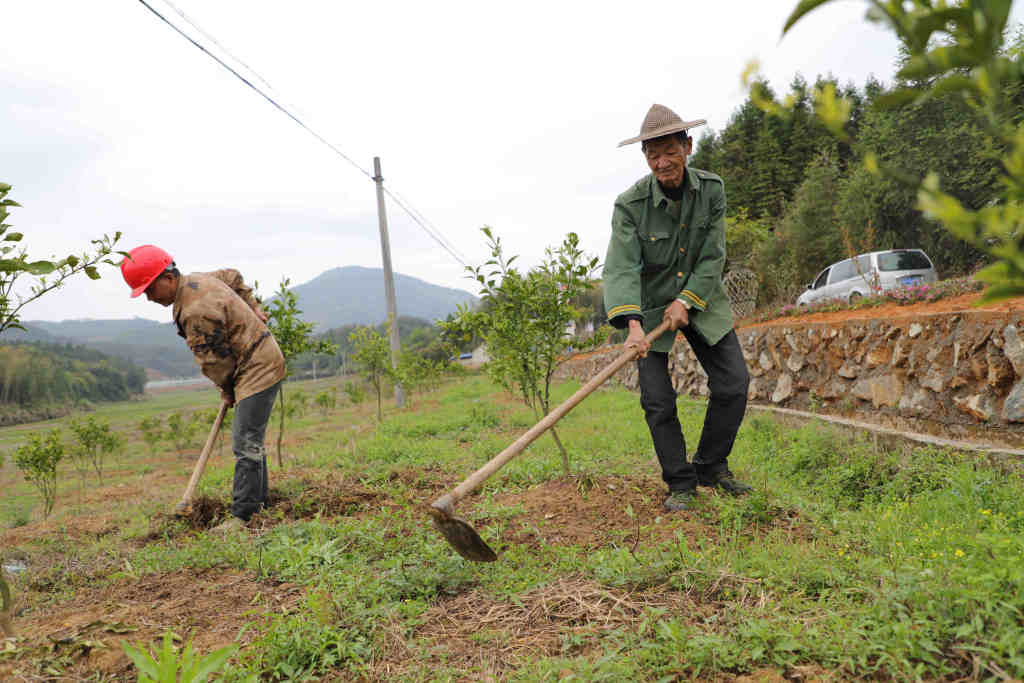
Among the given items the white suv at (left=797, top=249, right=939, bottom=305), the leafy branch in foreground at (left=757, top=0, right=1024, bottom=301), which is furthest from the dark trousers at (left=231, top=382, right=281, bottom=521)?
the white suv at (left=797, top=249, right=939, bottom=305)

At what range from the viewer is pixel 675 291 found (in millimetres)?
3594

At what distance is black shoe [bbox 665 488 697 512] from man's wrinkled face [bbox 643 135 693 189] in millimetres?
1790

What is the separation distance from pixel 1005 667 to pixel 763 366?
246 inches

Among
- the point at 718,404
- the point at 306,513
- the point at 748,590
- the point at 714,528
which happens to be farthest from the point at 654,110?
the point at 306,513

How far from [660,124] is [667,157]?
184 mm

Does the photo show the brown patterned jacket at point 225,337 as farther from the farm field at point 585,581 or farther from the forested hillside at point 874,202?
the forested hillside at point 874,202

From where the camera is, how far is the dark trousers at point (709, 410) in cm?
338

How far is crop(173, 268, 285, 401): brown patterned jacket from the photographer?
419 centimetres

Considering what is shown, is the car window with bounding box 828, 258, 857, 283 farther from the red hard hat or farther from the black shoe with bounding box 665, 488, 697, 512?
the red hard hat

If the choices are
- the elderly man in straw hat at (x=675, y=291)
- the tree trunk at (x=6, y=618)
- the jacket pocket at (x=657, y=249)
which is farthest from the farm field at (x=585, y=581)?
the jacket pocket at (x=657, y=249)

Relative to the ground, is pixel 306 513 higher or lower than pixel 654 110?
lower

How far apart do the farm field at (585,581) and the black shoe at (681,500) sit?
0.24 feet

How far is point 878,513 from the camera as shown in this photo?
9.99 feet

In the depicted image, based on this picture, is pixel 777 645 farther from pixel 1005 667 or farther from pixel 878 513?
pixel 878 513
